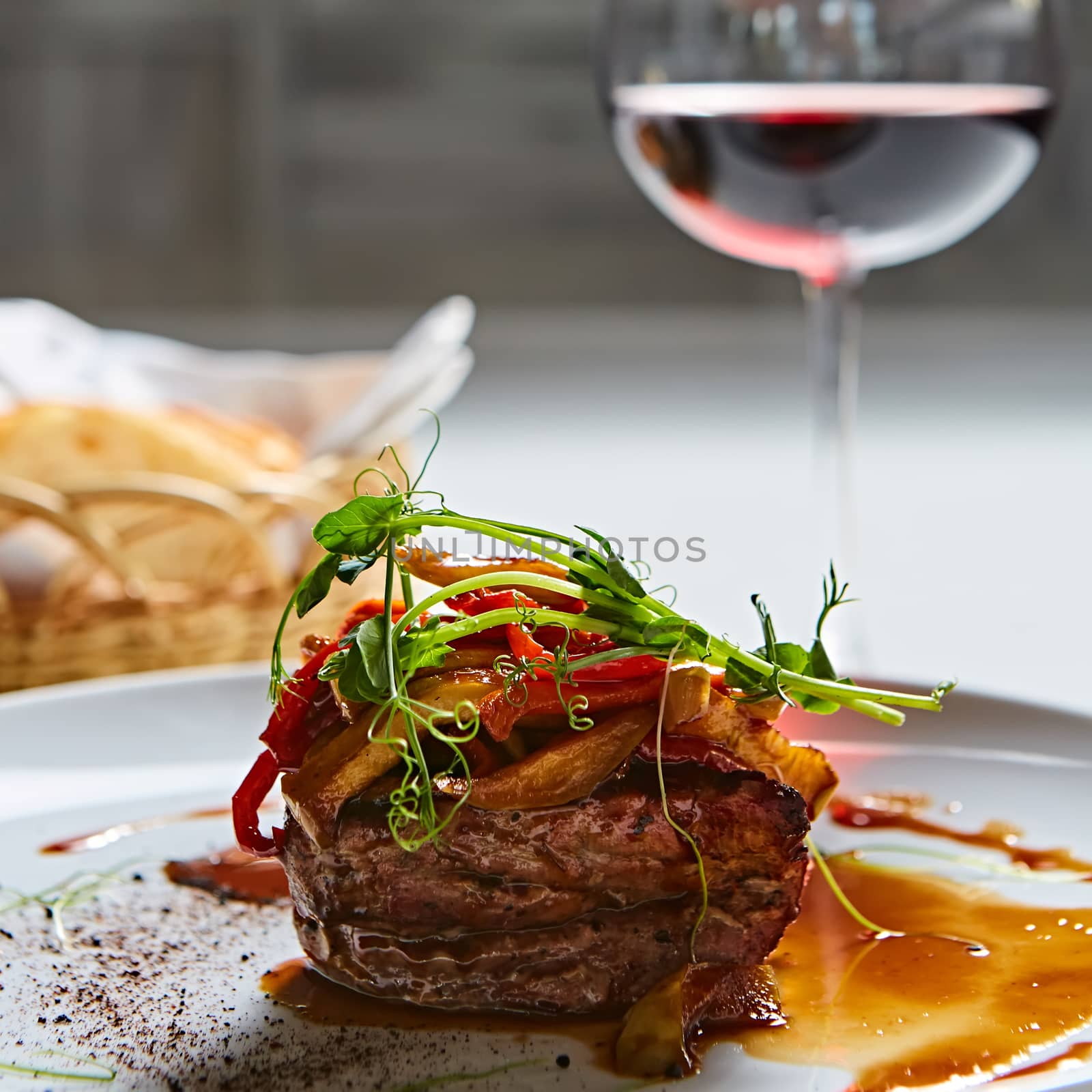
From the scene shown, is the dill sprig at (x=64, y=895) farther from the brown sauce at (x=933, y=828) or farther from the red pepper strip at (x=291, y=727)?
the brown sauce at (x=933, y=828)

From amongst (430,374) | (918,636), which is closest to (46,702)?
(430,374)

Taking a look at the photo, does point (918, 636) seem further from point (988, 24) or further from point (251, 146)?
point (251, 146)

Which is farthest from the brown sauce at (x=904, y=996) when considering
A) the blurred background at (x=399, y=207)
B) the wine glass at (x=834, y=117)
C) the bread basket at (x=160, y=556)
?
the blurred background at (x=399, y=207)

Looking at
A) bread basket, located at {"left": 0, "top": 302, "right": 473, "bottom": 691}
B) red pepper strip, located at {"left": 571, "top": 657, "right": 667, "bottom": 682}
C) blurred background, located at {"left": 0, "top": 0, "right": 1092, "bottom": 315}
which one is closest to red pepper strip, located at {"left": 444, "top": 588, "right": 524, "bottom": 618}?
red pepper strip, located at {"left": 571, "top": 657, "right": 667, "bottom": 682}

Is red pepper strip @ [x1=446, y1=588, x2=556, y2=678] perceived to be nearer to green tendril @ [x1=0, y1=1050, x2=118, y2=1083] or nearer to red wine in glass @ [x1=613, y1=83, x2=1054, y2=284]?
green tendril @ [x1=0, y1=1050, x2=118, y2=1083]

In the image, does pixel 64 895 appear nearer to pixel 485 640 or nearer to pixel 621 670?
pixel 485 640
